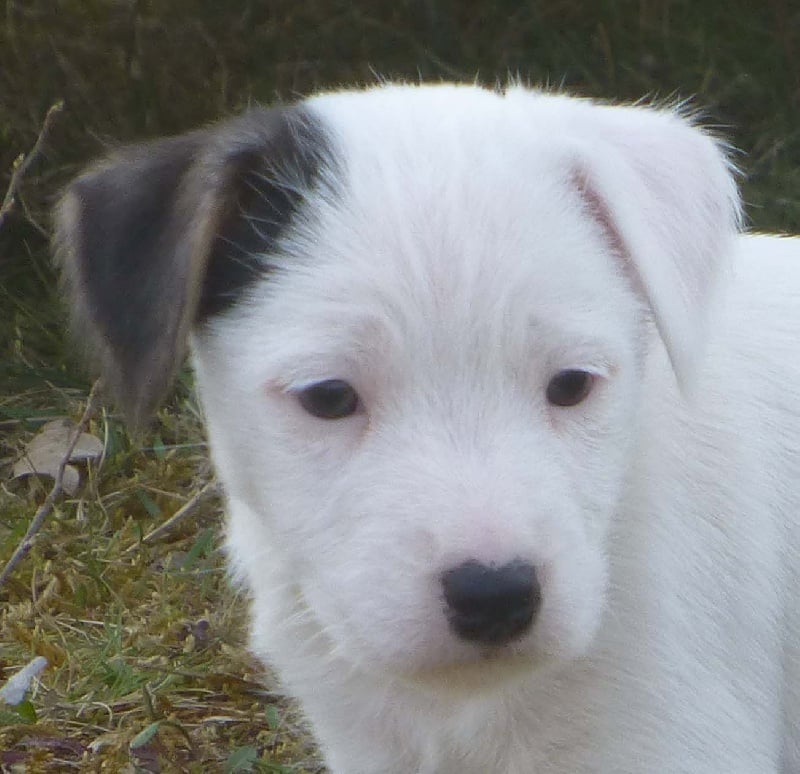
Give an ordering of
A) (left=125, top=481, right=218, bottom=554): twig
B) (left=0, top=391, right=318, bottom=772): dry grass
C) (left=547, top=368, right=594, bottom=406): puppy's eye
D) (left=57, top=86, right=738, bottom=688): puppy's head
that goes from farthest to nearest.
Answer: (left=125, top=481, right=218, bottom=554): twig, (left=0, top=391, right=318, bottom=772): dry grass, (left=547, top=368, right=594, bottom=406): puppy's eye, (left=57, top=86, right=738, bottom=688): puppy's head

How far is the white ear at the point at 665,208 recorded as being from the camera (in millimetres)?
2609

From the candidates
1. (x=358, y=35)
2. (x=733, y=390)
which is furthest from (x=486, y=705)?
(x=358, y=35)

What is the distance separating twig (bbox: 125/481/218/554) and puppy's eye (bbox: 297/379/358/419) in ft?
6.54

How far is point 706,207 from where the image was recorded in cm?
272

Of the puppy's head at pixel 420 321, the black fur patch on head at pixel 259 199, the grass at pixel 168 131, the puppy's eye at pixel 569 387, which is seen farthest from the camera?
the grass at pixel 168 131

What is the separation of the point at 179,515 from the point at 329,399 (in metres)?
2.14

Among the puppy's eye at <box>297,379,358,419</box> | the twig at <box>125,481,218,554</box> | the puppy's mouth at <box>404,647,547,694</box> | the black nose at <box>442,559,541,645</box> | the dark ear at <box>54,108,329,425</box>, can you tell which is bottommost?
the twig at <box>125,481,218,554</box>

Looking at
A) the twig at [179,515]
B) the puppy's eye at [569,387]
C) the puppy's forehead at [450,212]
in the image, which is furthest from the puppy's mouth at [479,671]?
the twig at [179,515]

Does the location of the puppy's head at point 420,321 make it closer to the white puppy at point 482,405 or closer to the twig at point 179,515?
the white puppy at point 482,405

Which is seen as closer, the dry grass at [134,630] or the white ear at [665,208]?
the white ear at [665,208]

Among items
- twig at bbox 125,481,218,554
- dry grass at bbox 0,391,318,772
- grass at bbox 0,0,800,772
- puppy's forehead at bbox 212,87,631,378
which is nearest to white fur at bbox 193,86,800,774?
puppy's forehead at bbox 212,87,631,378

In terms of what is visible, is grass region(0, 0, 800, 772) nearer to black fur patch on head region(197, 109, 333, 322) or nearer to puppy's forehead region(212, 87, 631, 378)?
black fur patch on head region(197, 109, 333, 322)

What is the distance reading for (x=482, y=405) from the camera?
8.03 feet

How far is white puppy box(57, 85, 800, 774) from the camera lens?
242cm
